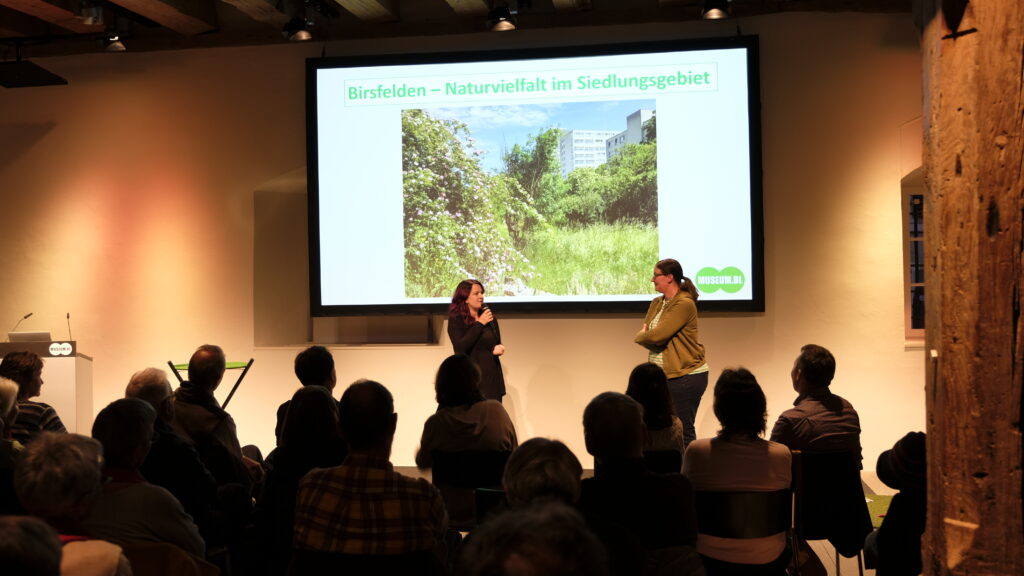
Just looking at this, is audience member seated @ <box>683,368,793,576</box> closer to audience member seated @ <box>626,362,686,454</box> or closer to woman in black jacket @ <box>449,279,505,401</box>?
audience member seated @ <box>626,362,686,454</box>

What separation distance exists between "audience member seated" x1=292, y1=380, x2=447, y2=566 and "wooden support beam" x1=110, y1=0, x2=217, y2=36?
4.76 m

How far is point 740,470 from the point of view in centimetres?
276

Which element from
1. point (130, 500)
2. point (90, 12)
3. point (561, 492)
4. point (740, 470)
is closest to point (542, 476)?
point (561, 492)

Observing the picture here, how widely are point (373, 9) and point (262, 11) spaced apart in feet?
2.45

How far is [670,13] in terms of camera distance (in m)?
6.15

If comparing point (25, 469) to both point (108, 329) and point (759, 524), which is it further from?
point (108, 329)

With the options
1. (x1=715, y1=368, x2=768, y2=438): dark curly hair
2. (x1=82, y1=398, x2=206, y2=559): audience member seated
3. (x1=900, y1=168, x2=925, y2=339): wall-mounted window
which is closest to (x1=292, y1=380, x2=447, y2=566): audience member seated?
(x1=82, y1=398, x2=206, y2=559): audience member seated

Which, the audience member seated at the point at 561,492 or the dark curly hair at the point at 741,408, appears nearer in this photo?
the audience member seated at the point at 561,492

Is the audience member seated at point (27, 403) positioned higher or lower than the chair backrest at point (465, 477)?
higher

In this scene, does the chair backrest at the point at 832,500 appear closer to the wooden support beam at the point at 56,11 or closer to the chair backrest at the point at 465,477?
the chair backrest at the point at 465,477

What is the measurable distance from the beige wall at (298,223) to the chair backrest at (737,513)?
136 inches

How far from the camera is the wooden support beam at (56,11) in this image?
233 inches

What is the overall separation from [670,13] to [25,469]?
522cm

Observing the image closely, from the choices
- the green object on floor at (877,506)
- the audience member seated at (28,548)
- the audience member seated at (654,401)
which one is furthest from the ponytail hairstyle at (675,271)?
the audience member seated at (28,548)
